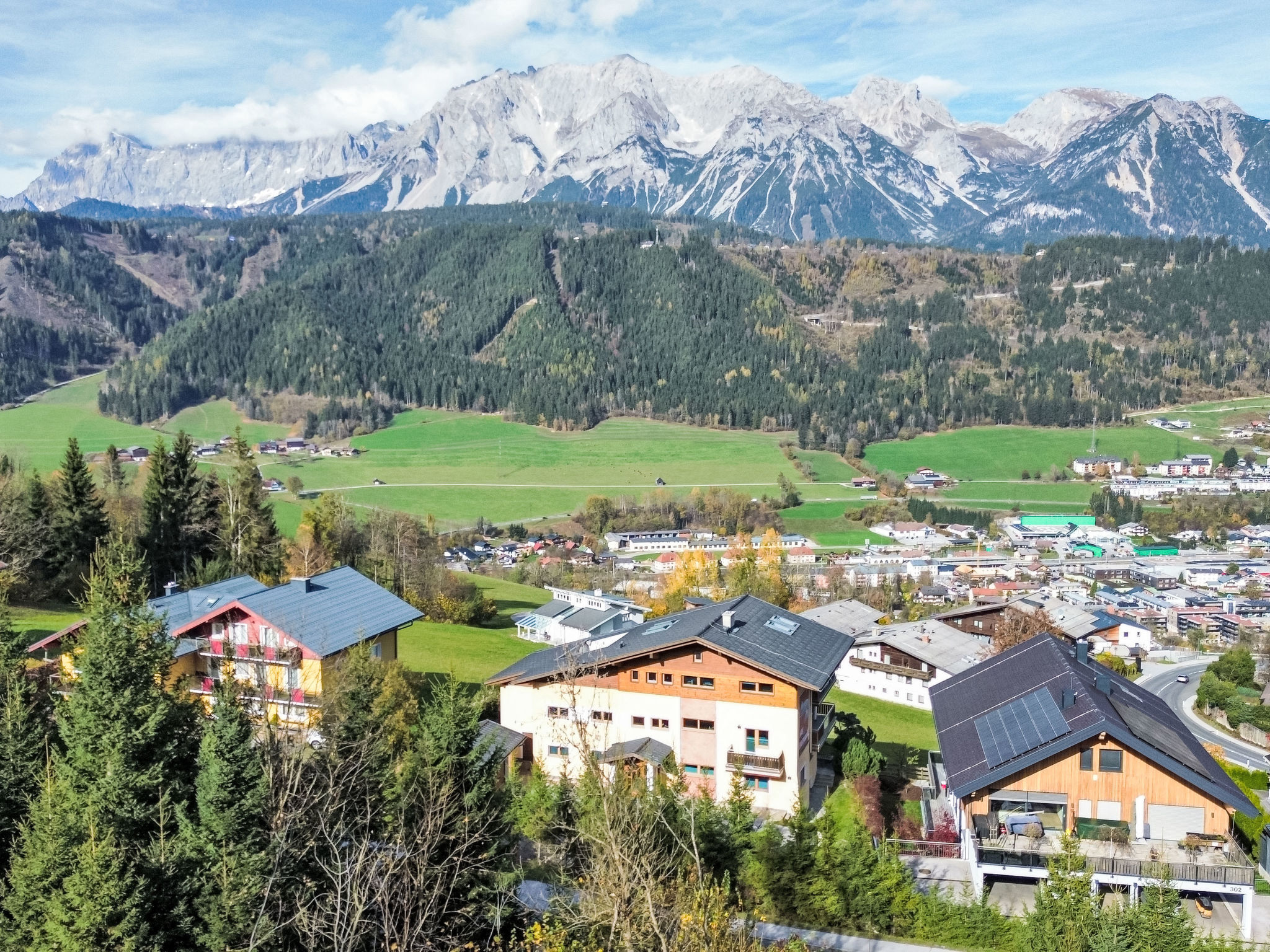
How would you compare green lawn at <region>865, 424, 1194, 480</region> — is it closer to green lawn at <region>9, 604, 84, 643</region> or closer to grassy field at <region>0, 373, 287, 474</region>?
grassy field at <region>0, 373, 287, 474</region>

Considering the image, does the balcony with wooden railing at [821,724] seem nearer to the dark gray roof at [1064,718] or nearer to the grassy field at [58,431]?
the dark gray roof at [1064,718]

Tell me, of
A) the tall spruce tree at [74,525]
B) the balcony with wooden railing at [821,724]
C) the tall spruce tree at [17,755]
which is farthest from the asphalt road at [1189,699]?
the tall spruce tree at [74,525]

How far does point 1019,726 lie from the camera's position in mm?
28031

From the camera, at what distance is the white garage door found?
25859mm

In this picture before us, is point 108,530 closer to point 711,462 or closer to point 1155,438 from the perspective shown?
point 711,462

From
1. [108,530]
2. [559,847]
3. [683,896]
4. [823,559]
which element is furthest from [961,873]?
[823,559]

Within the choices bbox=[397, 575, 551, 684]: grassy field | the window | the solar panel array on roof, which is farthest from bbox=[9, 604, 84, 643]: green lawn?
the solar panel array on roof

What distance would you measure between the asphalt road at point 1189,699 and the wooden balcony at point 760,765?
2741cm

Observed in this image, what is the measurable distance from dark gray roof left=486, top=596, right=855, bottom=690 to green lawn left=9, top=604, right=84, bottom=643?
20.1 meters

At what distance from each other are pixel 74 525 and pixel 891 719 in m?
40.4

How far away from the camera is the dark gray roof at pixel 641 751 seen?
30.5 meters

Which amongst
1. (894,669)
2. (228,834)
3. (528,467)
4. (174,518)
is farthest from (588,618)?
(528,467)

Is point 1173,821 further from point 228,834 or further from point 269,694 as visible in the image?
point 269,694

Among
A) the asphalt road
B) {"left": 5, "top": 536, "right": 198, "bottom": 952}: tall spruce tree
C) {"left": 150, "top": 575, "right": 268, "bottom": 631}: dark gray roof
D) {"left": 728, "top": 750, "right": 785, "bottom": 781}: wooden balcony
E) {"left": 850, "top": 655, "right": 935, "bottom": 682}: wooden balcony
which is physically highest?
{"left": 5, "top": 536, "right": 198, "bottom": 952}: tall spruce tree
